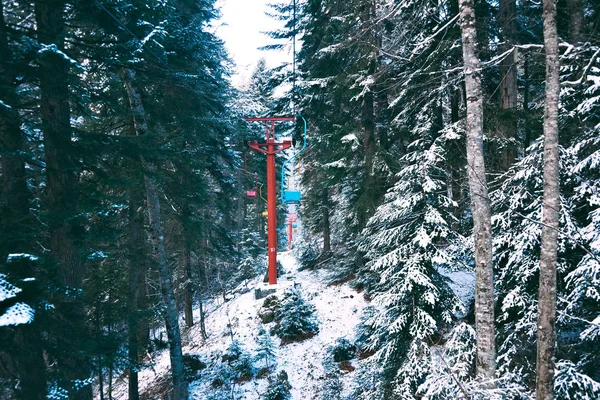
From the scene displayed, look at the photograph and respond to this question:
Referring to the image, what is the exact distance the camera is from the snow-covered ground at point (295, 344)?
10633 millimetres

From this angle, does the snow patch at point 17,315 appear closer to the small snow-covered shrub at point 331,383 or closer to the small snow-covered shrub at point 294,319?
the small snow-covered shrub at point 331,383

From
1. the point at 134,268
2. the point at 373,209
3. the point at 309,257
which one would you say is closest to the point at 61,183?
the point at 134,268

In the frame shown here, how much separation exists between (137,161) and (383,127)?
9484 mm

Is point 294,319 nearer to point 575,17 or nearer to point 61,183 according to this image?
point 61,183

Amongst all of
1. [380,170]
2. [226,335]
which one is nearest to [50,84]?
[380,170]

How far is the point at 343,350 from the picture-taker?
10836 millimetres

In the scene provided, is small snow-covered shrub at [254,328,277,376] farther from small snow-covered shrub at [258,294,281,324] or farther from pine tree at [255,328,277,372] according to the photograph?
small snow-covered shrub at [258,294,281,324]

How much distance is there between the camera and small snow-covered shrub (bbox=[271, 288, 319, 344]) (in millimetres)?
12680

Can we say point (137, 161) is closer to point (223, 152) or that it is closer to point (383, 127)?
point (223, 152)

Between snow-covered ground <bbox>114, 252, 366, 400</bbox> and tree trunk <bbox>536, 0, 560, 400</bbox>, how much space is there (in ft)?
20.9

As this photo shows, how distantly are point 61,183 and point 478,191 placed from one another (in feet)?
24.4

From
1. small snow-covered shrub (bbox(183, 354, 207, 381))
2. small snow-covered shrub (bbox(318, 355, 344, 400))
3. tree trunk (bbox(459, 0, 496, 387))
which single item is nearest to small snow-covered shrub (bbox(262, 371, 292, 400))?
small snow-covered shrub (bbox(318, 355, 344, 400))

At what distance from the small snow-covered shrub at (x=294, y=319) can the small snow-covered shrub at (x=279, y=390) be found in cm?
237

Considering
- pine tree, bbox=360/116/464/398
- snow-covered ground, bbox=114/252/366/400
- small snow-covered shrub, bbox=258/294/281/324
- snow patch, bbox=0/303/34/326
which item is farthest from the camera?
small snow-covered shrub, bbox=258/294/281/324
